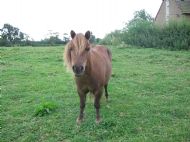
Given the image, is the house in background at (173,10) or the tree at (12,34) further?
the house in background at (173,10)

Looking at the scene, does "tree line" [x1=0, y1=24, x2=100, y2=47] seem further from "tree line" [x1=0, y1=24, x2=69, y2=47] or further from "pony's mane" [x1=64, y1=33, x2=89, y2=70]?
"pony's mane" [x1=64, y1=33, x2=89, y2=70]

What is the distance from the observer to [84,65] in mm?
5594

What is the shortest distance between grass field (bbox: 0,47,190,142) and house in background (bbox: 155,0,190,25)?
787 inches

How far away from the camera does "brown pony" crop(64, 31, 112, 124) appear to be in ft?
18.3

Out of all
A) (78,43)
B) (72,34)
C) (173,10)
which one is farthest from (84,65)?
(173,10)

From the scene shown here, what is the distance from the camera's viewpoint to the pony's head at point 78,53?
5.50m

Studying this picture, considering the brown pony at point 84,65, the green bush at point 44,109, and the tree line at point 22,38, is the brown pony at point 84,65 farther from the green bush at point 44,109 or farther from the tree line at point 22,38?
the tree line at point 22,38

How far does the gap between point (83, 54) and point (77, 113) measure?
78.3 inches

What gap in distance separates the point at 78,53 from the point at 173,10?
102ft

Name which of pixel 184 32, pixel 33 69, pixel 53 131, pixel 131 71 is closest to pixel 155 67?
pixel 131 71

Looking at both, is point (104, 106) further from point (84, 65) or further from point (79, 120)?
point (84, 65)

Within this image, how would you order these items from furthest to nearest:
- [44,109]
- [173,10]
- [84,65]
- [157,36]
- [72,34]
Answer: [173,10] → [157,36] → [44,109] → [72,34] → [84,65]

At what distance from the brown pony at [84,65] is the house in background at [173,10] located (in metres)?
25.7

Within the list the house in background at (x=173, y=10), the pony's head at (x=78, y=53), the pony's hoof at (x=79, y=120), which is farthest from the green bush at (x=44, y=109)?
the house in background at (x=173, y=10)
